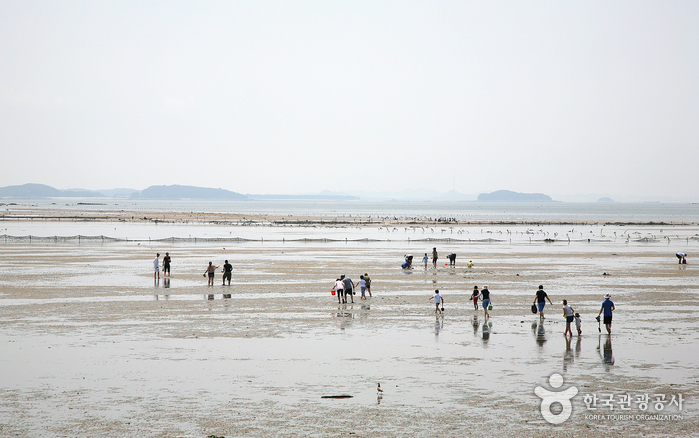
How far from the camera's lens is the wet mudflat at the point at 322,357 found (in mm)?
12922

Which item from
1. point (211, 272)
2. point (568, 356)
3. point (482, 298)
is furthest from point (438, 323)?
point (211, 272)

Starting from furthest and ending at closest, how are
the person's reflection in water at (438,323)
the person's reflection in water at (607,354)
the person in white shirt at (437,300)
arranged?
the person in white shirt at (437,300) → the person's reflection in water at (438,323) → the person's reflection in water at (607,354)

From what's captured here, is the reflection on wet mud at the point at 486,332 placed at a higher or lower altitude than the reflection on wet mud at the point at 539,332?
lower

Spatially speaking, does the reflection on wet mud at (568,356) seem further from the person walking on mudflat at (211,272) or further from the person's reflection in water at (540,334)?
the person walking on mudflat at (211,272)

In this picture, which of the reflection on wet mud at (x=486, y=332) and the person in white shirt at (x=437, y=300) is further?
the person in white shirt at (x=437, y=300)

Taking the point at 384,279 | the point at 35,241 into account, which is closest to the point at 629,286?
the point at 384,279

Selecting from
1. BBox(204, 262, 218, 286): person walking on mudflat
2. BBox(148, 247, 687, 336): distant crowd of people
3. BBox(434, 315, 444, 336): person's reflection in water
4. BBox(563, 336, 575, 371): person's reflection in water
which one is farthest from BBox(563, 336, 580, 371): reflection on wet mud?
BBox(204, 262, 218, 286): person walking on mudflat

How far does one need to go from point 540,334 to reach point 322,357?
8419 mm

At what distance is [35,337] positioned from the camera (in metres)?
20.0

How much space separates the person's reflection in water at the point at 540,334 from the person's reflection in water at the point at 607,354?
5.81 ft

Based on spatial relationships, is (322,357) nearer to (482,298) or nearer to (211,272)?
(482,298)

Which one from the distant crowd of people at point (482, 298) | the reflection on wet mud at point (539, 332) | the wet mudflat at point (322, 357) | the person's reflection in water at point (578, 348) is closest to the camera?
the wet mudflat at point (322, 357)

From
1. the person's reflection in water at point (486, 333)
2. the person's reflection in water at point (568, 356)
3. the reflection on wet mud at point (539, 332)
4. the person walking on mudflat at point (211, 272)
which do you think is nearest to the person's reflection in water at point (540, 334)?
the reflection on wet mud at point (539, 332)

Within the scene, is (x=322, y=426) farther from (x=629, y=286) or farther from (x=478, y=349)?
(x=629, y=286)
